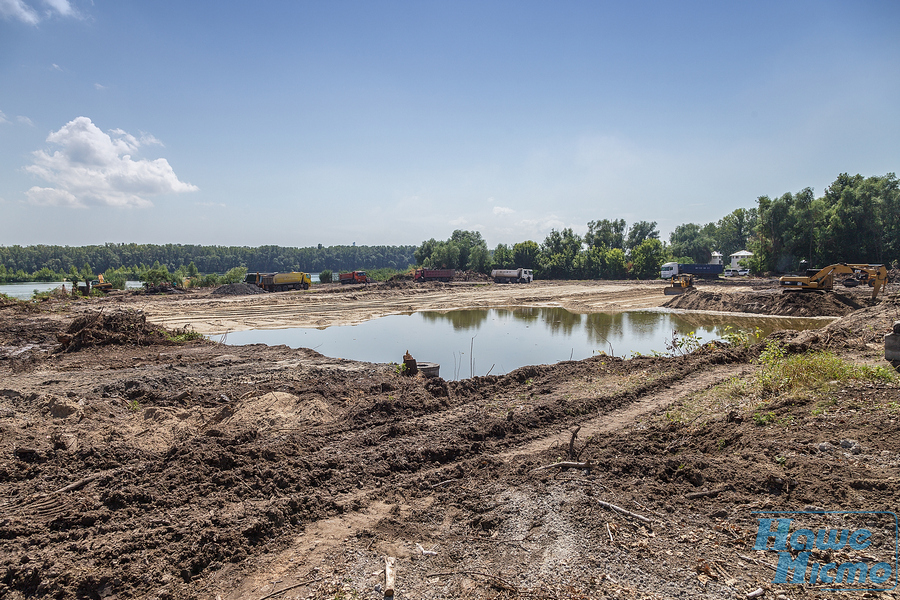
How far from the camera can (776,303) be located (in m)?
26.4

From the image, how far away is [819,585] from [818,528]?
2.76 feet

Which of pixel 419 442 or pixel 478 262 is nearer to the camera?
pixel 419 442

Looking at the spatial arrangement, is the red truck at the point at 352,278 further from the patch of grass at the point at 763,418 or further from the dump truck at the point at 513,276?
the patch of grass at the point at 763,418

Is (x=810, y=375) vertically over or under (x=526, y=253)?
under

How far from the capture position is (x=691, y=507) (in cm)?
Result: 455

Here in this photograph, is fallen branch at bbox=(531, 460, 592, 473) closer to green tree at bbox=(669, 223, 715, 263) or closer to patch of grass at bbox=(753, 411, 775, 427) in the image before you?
patch of grass at bbox=(753, 411, 775, 427)

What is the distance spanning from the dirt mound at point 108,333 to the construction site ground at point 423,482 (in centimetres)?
510

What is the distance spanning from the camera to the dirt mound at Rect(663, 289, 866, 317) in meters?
24.1

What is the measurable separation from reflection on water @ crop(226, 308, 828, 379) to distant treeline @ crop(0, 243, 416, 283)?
245 feet

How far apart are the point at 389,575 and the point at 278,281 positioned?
149 feet

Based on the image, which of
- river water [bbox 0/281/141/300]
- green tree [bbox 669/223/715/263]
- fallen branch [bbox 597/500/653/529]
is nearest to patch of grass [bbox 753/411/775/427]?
fallen branch [bbox 597/500/653/529]

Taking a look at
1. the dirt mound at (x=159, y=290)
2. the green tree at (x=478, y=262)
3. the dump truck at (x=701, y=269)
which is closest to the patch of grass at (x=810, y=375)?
the dirt mound at (x=159, y=290)

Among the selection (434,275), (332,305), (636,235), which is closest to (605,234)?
(636,235)

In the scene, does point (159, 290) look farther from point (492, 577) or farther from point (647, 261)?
point (647, 261)
